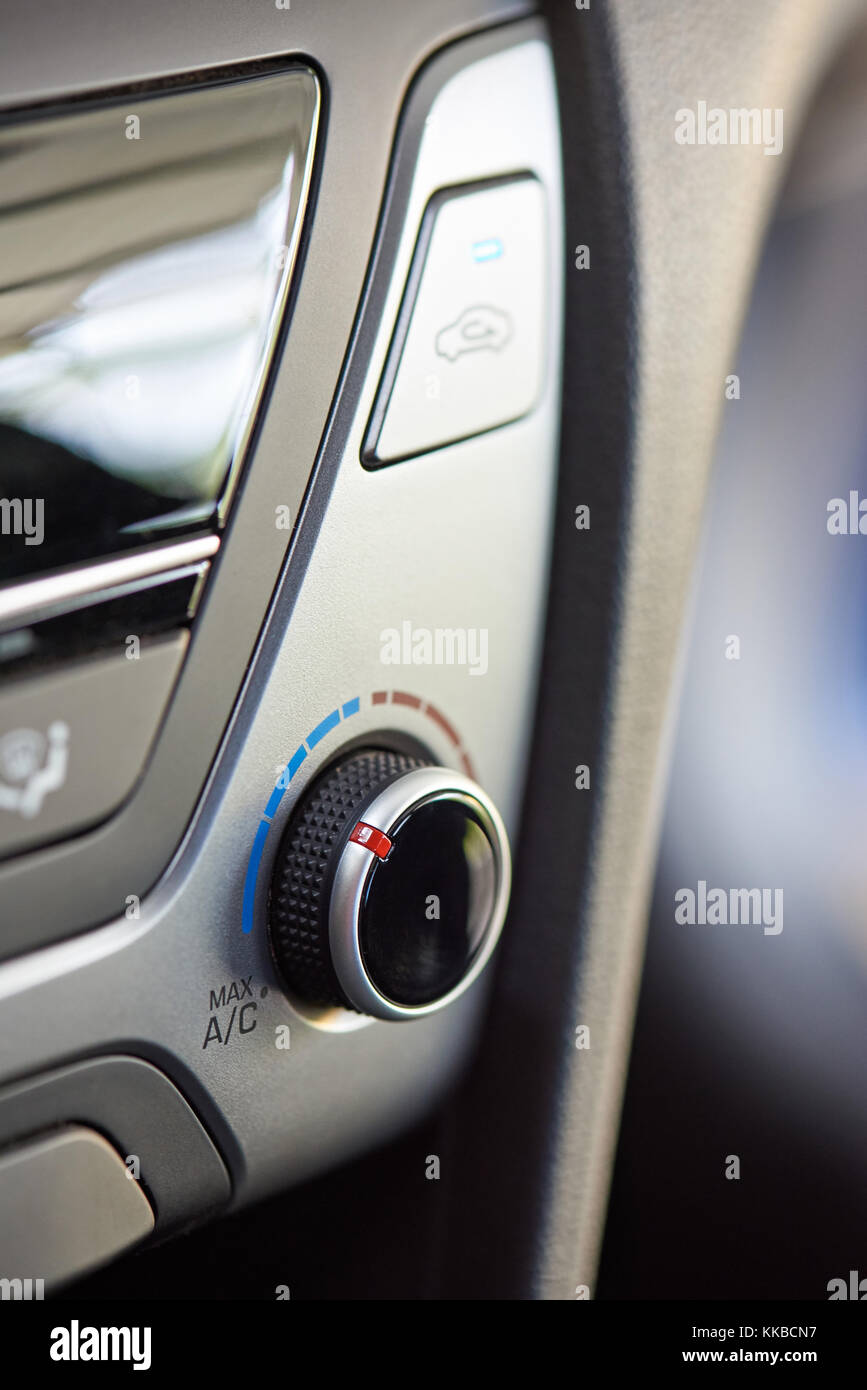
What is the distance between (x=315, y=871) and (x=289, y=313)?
241 mm

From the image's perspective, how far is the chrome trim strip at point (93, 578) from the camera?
47 centimetres

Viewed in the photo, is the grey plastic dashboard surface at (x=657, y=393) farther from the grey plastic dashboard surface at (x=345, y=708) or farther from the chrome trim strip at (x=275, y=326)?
the chrome trim strip at (x=275, y=326)

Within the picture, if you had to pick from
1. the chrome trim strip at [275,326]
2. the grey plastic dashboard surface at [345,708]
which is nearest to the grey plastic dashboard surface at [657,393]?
the grey plastic dashboard surface at [345,708]

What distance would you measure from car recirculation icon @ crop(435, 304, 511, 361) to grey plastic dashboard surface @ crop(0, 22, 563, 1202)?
0.11 ft

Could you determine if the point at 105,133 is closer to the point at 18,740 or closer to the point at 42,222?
the point at 42,222

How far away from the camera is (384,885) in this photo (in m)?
0.57

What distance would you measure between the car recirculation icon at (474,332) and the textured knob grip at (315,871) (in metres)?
0.20

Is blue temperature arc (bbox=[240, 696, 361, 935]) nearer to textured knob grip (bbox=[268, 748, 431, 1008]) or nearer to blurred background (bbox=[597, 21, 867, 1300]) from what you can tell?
textured knob grip (bbox=[268, 748, 431, 1008])

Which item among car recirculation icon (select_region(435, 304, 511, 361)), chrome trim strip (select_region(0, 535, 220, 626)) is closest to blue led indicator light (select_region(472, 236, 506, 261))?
car recirculation icon (select_region(435, 304, 511, 361))

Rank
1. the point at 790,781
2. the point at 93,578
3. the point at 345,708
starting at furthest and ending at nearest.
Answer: the point at 790,781, the point at 345,708, the point at 93,578

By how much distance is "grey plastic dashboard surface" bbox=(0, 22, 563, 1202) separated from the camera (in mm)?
538

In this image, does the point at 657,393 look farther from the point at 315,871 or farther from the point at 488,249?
the point at 315,871

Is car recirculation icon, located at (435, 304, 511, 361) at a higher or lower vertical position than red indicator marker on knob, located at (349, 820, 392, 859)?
higher

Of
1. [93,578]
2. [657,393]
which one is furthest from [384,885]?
[657,393]
